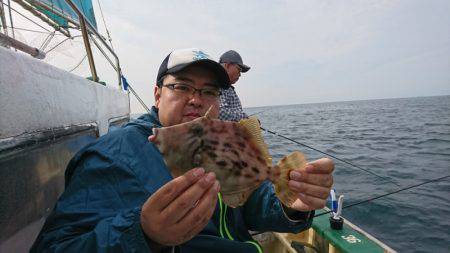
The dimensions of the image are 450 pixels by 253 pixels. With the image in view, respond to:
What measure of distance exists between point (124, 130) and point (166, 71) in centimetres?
57

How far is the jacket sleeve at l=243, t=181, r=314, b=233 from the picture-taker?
2404mm

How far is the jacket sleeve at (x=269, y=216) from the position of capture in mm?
2404

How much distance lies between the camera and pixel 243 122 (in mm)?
1886

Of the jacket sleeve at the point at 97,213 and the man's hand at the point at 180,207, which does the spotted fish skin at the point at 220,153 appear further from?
the jacket sleeve at the point at 97,213

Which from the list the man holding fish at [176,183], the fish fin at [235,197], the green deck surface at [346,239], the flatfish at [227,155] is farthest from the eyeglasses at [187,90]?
the green deck surface at [346,239]

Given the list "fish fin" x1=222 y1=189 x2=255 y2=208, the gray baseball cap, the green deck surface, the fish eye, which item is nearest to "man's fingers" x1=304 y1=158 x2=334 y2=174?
"fish fin" x1=222 y1=189 x2=255 y2=208

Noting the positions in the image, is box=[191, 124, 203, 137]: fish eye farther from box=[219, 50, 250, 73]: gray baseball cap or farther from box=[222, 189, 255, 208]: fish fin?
box=[219, 50, 250, 73]: gray baseball cap

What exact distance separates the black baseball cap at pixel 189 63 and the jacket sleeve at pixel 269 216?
1.04m

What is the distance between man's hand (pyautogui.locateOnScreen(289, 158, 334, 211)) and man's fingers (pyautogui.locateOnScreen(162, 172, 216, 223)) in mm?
733

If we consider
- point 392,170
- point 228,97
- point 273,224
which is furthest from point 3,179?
point 392,170

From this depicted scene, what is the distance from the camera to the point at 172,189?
1371 millimetres

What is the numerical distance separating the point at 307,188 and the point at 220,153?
64cm

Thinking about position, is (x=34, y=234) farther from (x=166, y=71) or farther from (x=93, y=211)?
(x=166, y=71)

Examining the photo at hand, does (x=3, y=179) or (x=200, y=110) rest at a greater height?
(x=200, y=110)
